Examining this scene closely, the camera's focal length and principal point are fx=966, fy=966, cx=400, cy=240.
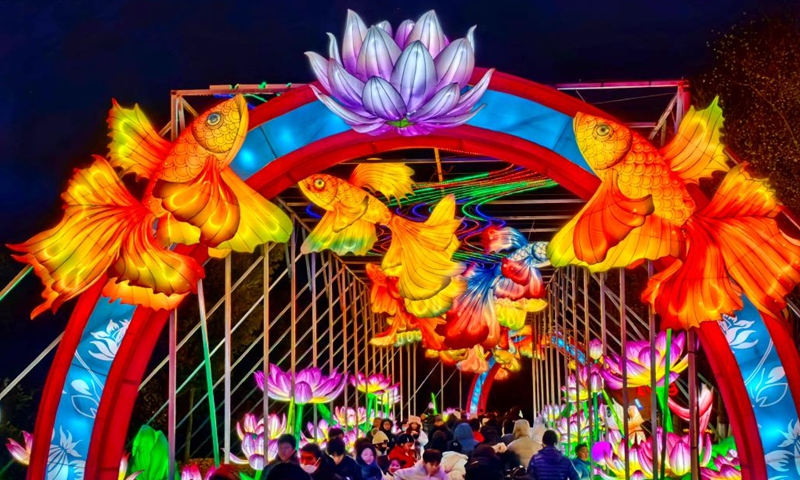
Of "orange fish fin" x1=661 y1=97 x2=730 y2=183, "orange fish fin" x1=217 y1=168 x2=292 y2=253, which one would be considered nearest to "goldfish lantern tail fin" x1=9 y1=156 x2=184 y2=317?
"orange fish fin" x1=217 y1=168 x2=292 y2=253

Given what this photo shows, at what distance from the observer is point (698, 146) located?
23.2 feet

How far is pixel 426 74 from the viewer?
661cm

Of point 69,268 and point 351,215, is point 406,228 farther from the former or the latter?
point 69,268

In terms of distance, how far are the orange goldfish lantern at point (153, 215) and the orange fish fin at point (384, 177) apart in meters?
2.91

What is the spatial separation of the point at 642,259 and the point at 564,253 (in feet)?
1.92

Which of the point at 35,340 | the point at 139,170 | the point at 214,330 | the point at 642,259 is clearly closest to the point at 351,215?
the point at 139,170

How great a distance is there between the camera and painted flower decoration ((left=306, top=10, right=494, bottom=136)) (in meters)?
6.54

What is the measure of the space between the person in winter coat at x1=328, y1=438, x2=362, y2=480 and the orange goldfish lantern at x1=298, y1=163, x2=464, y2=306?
3.36 m

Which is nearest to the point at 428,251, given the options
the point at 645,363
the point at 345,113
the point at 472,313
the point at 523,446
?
the point at 645,363

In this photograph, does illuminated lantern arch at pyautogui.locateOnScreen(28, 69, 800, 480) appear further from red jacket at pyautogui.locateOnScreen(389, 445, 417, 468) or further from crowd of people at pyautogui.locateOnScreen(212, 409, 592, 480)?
red jacket at pyautogui.locateOnScreen(389, 445, 417, 468)

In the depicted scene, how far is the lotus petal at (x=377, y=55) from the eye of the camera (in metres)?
6.50

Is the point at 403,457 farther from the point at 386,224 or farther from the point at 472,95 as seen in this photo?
the point at 472,95

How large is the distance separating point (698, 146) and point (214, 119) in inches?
144

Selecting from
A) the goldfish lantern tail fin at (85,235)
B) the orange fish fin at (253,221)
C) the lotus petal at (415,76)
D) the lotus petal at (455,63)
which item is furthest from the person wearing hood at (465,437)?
the lotus petal at (455,63)
